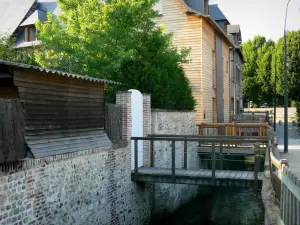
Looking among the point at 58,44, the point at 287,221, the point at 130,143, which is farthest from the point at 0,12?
the point at 287,221

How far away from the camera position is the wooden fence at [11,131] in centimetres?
662

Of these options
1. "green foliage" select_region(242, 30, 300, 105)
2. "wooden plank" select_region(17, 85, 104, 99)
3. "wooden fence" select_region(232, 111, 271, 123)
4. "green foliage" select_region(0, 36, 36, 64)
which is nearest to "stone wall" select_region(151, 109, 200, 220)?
"wooden plank" select_region(17, 85, 104, 99)

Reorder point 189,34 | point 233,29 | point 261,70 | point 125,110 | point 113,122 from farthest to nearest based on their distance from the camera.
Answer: point 261,70 < point 233,29 < point 189,34 < point 125,110 < point 113,122

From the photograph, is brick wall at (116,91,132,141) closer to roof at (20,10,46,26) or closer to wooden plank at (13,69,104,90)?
wooden plank at (13,69,104,90)

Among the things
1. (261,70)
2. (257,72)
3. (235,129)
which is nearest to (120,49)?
(235,129)

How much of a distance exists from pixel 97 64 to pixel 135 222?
20.5ft

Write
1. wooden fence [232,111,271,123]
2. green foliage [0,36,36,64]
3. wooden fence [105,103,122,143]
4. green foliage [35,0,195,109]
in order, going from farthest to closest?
wooden fence [232,111,271,123] < green foliage [0,36,36,64] < green foliage [35,0,195,109] < wooden fence [105,103,122,143]

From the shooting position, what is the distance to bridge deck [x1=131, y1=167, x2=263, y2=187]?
10.9m

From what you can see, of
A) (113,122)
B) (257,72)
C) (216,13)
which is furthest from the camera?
(257,72)

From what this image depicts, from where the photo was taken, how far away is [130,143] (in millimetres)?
12008

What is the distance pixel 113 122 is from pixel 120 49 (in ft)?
13.7

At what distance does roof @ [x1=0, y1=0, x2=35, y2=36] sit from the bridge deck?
17783mm

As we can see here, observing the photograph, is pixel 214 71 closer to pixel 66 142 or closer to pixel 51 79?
pixel 66 142

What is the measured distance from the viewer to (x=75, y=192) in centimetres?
873
